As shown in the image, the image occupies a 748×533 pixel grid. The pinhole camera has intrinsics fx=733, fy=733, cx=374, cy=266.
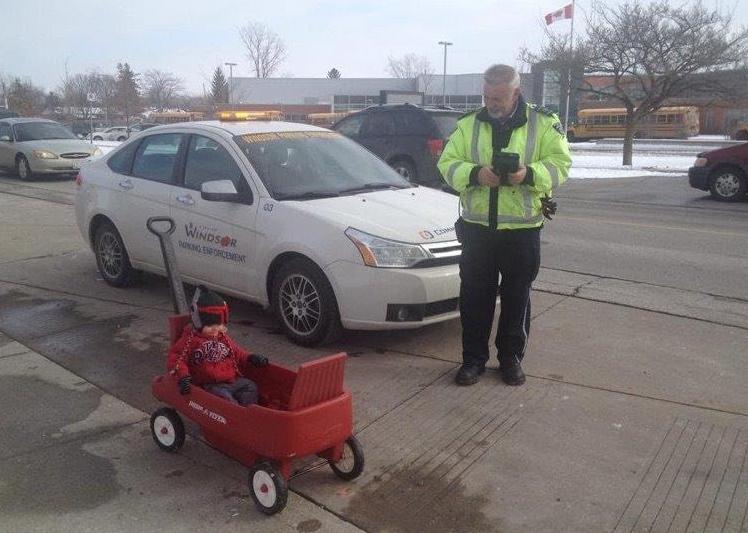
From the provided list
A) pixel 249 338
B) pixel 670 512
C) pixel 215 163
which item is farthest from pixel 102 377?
pixel 670 512

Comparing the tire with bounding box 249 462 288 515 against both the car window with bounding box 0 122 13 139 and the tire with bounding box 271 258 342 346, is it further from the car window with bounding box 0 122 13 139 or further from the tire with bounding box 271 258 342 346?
the car window with bounding box 0 122 13 139

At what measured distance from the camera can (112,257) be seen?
6973 mm

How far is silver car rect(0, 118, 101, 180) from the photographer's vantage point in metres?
17.3

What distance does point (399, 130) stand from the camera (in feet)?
46.3

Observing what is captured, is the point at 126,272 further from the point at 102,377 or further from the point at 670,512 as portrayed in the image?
the point at 670,512

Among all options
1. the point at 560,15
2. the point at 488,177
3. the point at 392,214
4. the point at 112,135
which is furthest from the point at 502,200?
the point at 112,135

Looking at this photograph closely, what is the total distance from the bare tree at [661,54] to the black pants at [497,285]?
69.3 feet

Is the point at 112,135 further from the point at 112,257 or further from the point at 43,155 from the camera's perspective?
the point at 112,257

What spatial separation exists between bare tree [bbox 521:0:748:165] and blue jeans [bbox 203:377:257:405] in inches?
893

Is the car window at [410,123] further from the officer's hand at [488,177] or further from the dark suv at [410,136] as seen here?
the officer's hand at [488,177]

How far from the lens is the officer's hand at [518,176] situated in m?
4.11

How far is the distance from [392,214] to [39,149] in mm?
14887

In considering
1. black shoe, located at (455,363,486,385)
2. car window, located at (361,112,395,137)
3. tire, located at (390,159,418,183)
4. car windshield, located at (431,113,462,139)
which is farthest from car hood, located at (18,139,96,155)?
black shoe, located at (455,363,486,385)

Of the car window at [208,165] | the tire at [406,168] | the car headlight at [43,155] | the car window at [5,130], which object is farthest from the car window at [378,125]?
the car window at [5,130]
